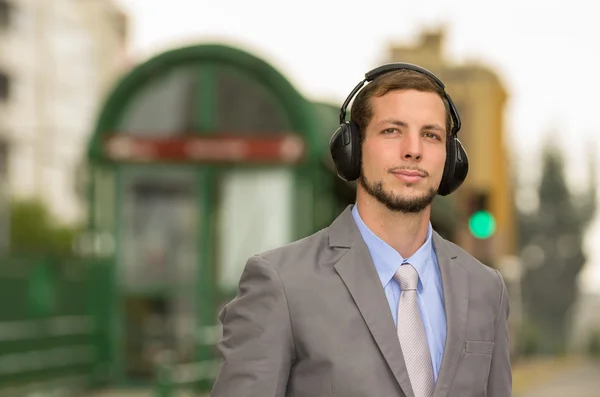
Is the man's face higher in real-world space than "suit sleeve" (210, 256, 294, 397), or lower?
higher

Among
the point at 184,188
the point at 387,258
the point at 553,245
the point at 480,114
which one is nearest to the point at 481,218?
the point at 184,188

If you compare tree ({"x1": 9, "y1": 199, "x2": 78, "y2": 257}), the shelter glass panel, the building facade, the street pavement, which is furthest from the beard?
the building facade

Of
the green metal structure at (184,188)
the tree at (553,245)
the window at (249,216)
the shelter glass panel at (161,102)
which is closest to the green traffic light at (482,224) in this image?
the green metal structure at (184,188)

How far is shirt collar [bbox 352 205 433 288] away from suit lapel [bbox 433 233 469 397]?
1.9 inches

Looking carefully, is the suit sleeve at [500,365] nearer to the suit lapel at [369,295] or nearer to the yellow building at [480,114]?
the suit lapel at [369,295]

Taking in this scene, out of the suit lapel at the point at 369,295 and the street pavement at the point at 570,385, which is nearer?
the suit lapel at the point at 369,295

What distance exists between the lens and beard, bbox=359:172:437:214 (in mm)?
2785

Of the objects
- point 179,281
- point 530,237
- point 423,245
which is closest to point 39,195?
point 530,237

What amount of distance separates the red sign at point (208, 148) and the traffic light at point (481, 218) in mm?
2213

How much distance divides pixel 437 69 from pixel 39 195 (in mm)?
28640

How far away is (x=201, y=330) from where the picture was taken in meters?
14.8

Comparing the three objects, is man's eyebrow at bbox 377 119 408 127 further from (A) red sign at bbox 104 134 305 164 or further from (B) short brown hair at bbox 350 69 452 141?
(A) red sign at bbox 104 134 305 164

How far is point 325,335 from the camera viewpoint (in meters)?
2.66

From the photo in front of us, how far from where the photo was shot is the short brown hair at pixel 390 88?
279 centimetres
